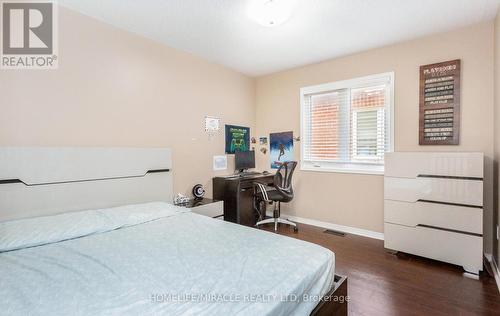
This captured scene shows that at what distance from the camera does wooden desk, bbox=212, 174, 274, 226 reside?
3.31 metres

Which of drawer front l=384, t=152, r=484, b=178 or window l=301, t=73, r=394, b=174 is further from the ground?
window l=301, t=73, r=394, b=174

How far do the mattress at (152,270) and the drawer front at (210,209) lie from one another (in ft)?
2.69

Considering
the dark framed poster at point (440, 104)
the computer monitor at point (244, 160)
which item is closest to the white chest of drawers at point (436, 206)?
the dark framed poster at point (440, 104)

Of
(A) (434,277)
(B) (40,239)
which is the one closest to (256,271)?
(B) (40,239)

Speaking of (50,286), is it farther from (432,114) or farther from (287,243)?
(432,114)

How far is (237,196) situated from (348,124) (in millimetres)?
1855

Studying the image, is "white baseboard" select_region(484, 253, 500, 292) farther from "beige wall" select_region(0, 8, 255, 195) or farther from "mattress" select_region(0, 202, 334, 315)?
"beige wall" select_region(0, 8, 255, 195)

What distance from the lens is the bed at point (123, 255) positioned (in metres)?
0.98

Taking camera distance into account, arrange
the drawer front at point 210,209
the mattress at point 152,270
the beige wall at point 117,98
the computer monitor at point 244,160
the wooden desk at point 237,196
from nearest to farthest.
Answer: the mattress at point 152,270 → the beige wall at point 117,98 → the drawer front at point 210,209 → the wooden desk at point 237,196 → the computer monitor at point 244,160

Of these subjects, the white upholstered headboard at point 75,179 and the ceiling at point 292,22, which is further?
the ceiling at point 292,22

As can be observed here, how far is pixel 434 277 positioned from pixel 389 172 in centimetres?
105

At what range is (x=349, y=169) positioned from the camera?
3.38 metres

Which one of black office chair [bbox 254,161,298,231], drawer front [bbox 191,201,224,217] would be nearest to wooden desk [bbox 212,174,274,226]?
black office chair [bbox 254,161,298,231]

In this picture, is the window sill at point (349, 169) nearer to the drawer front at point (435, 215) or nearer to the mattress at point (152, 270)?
the drawer front at point (435, 215)
